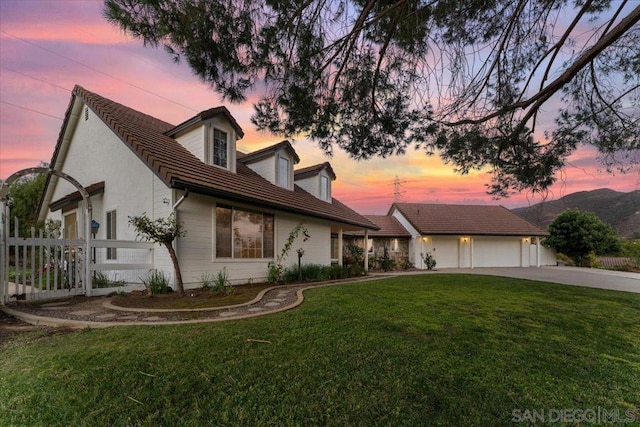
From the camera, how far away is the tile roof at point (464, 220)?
22922 millimetres

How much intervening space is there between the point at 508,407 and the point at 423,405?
2.35ft

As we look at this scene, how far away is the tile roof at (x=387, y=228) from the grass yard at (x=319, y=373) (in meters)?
18.9

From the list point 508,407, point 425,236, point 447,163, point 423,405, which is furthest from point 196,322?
point 425,236

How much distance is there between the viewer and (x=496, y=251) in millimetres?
24188

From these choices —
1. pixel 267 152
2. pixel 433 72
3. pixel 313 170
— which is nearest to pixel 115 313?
pixel 433 72

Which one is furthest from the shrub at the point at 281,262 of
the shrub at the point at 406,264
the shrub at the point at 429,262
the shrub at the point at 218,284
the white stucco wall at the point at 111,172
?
the shrub at the point at 429,262

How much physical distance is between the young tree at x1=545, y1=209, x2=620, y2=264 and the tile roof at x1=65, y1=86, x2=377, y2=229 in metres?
23.5

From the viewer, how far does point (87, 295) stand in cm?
708

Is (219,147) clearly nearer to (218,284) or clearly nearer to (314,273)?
(218,284)

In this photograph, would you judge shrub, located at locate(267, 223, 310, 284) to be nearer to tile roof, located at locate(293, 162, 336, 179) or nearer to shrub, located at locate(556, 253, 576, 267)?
tile roof, located at locate(293, 162, 336, 179)

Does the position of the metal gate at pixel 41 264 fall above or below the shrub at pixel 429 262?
above

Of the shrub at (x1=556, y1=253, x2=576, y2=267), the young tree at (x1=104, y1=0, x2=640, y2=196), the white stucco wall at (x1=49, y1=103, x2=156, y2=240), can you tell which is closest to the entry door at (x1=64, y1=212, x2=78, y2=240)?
the white stucco wall at (x1=49, y1=103, x2=156, y2=240)

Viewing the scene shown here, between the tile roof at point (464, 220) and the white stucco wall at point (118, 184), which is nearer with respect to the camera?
the white stucco wall at point (118, 184)

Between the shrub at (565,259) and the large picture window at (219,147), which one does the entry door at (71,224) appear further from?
the shrub at (565,259)
